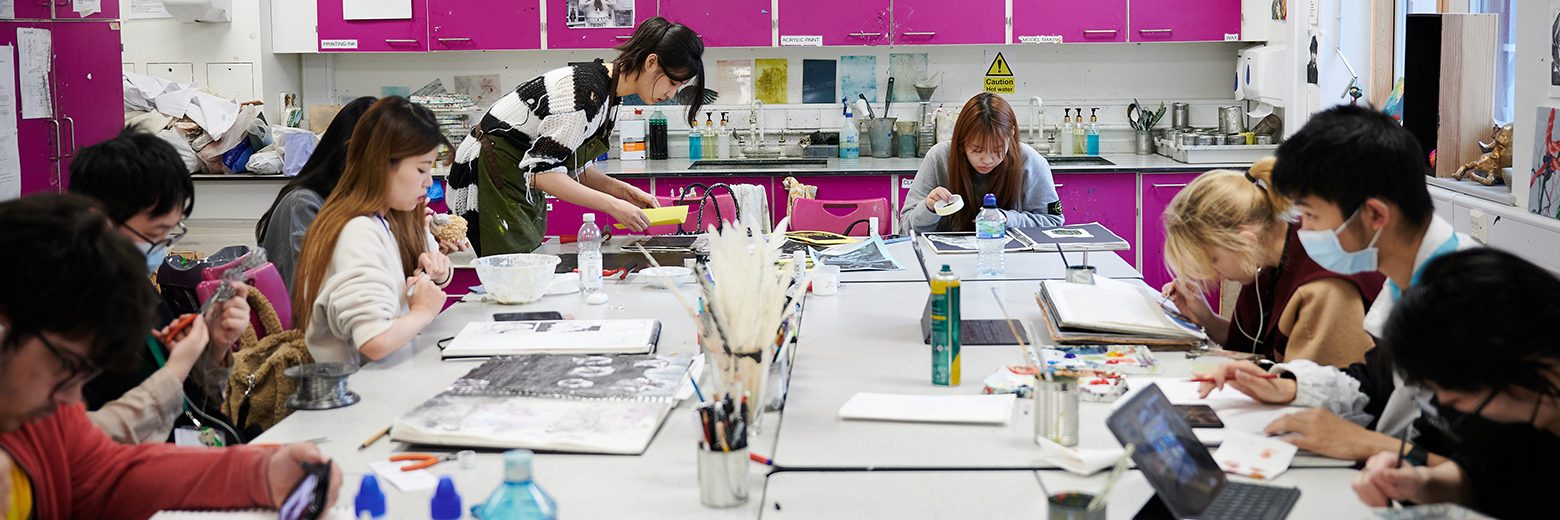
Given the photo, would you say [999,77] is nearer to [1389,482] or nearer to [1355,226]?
[1355,226]

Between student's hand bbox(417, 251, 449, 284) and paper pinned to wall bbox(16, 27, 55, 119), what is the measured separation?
256 cm

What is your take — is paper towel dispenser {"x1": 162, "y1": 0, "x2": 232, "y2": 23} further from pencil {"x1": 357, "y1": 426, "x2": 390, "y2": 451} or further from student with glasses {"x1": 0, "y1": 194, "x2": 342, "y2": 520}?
student with glasses {"x1": 0, "y1": 194, "x2": 342, "y2": 520}

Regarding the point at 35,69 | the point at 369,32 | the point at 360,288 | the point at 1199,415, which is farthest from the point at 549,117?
the point at 369,32

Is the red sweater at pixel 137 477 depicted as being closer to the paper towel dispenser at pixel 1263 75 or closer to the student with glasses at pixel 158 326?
the student with glasses at pixel 158 326

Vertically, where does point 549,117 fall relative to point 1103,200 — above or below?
above

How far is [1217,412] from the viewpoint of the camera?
2.14 metres

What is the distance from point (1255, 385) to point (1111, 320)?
0.56 meters

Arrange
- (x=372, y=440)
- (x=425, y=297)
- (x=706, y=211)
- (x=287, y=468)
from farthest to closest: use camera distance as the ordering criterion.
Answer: (x=706, y=211) → (x=425, y=297) → (x=372, y=440) → (x=287, y=468)

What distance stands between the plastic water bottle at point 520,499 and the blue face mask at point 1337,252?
1.28m

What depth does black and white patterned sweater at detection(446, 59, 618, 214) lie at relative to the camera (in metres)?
3.95

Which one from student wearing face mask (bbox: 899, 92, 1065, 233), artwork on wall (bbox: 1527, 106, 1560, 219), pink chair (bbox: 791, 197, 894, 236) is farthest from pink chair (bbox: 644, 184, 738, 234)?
artwork on wall (bbox: 1527, 106, 1560, 219)

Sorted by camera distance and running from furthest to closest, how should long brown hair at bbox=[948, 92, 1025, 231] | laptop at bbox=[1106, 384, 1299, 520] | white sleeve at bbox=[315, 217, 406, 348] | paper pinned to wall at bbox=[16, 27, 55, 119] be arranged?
paper pinned to wall at bbox=[16, 27, 55, 119] < long brown hair at bbox=[948, 92, 1025, 231] < white sleeve at bbox=[315, 217, 406, 348] < laptop at bbox=[1106, 384, 1299, 520]

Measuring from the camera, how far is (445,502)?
5.23 feet

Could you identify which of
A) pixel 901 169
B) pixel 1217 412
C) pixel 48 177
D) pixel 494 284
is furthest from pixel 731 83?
pixel 1217 412
